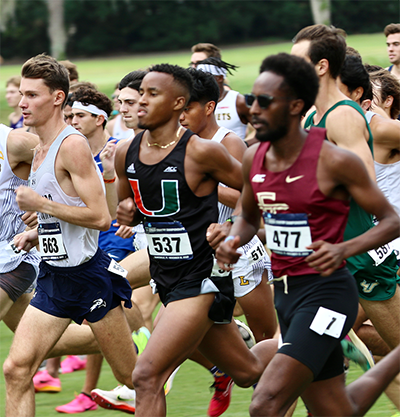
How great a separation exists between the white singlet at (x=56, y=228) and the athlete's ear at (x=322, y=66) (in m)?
1.47

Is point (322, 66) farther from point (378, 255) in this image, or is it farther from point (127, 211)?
point (127, 211)

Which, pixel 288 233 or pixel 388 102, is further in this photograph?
pixel 388 102

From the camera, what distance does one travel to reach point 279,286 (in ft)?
12.2

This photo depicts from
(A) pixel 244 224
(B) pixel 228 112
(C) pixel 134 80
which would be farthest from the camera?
(B) pixel 228 112

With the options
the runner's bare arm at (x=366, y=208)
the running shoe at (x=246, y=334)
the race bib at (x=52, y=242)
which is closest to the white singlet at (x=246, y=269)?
the running shoe at (x=246, y=334)

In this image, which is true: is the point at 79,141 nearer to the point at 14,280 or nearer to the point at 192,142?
the point at 192,142

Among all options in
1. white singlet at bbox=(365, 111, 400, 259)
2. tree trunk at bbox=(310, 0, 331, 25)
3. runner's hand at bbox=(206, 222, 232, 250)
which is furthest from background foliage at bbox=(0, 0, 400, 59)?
runner's hand at bbox=(206, 222, 232, 250)

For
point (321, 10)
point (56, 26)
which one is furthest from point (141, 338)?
point (56, 26)

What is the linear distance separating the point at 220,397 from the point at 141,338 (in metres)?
0.81

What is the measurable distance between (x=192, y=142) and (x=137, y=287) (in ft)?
7.67

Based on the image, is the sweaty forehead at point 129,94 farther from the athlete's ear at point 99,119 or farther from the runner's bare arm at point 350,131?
the runner's bare arm at point 350,131

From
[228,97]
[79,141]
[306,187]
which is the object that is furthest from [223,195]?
[228,97]

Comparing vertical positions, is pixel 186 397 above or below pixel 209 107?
below

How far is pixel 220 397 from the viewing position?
5.16 metres
